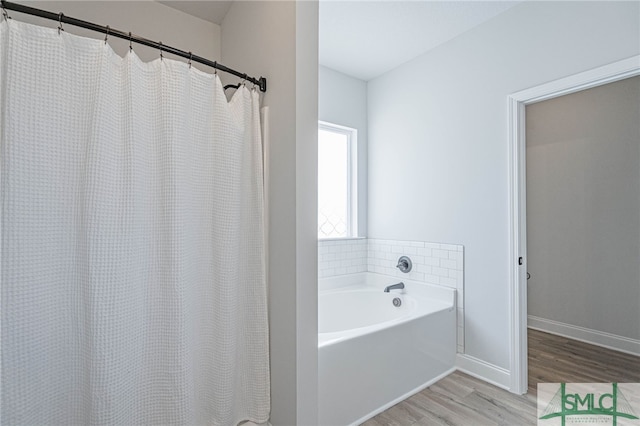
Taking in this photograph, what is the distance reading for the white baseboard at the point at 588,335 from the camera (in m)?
2.80

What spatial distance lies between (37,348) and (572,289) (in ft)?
13.5

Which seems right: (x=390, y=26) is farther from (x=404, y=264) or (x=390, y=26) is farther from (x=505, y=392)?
(x=505, y=392)

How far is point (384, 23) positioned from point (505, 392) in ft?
9.08

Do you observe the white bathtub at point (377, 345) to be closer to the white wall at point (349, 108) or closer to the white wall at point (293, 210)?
the white wall at point (293, 210)

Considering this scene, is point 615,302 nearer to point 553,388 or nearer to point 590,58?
point 553,388

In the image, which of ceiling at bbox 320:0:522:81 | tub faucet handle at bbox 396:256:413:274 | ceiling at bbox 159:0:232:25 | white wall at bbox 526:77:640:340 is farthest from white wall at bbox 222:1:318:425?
white wall at bbox 526:77:640:340

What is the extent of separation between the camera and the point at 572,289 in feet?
10.5

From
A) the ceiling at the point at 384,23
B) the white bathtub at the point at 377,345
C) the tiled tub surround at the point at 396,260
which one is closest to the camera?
the white bathtub at the point at 377,345

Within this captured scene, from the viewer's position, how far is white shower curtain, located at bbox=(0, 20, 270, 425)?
99 cm

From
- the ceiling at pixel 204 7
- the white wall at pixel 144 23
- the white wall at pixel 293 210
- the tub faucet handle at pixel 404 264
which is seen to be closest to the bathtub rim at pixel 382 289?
the tub faucet handle at pixel 404 264

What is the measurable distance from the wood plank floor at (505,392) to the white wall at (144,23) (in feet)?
8.16

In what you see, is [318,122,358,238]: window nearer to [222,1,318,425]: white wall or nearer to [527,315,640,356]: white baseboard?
[222,1,318,425]: white wall

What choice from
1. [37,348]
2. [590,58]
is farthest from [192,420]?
[590,58]

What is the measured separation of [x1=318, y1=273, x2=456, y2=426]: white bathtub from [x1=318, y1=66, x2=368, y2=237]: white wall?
0.73 metres
